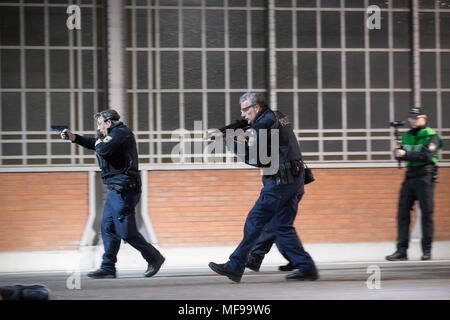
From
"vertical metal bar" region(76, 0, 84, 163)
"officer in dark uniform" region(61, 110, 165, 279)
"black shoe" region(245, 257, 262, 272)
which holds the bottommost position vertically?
"black shoe" region(245, 257, 262, 272)

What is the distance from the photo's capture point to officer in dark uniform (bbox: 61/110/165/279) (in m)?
7.71

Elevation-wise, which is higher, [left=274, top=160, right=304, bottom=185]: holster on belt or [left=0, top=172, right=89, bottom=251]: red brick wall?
[left=274, top=160, right=304, bottom=185]: holster on belt

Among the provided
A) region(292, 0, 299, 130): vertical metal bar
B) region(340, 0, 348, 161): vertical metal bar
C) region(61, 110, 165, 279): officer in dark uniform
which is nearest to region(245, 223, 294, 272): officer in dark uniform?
region(61, 110, 165, 279): officer in dark uniform

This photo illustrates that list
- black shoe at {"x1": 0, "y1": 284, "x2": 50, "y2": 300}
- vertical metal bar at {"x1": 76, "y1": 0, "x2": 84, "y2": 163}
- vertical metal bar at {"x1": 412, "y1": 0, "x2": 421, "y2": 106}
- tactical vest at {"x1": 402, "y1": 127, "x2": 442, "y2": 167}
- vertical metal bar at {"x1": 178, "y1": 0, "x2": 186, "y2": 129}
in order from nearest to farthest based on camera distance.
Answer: black shoe at {"x1": 0, "y1": 284, "x2": 50, "y2": 300} < tactical vest at {"x1": 402, "y1": 127, "x2": 442, "y2": 167} < vertical metal bar at {"x1": 76, "y1": 0, "x2": 84, "y2": 163} < vertical metal bar at {"x1": 178, "y1": 0, "x2": 186, "y2": 129} < vertical metal bar at {"x1": 412, "y1": 0, "x2": 421, "y2": 106}

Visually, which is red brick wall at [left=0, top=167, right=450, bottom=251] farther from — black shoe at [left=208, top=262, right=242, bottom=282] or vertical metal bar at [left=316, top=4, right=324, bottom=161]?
black shoe at [left=208, top=262, right=242, bottom=282]

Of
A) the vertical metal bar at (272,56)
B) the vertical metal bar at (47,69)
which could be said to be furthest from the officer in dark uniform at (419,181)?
the vertical metal bar at (47,69)

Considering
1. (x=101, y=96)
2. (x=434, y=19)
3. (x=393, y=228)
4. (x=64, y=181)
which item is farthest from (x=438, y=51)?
(x=64, y=181)

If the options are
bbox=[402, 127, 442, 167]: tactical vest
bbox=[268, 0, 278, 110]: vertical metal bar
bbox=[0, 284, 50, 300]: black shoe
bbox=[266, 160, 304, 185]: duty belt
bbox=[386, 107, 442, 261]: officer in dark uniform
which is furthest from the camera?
bbox=[268, 0, 278, 110]: vertical metal bar

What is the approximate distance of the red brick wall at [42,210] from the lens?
10172 millimetres

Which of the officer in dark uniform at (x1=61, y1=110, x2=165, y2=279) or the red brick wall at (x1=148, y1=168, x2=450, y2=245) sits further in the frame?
the red brick wall at (x1=148, y1=168, x2=450, y2=245)

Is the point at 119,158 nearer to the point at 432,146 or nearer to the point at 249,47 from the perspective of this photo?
the point at 249,47

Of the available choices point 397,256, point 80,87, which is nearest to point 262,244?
point 397,256

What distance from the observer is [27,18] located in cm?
1050

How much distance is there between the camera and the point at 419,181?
9.11 metres
